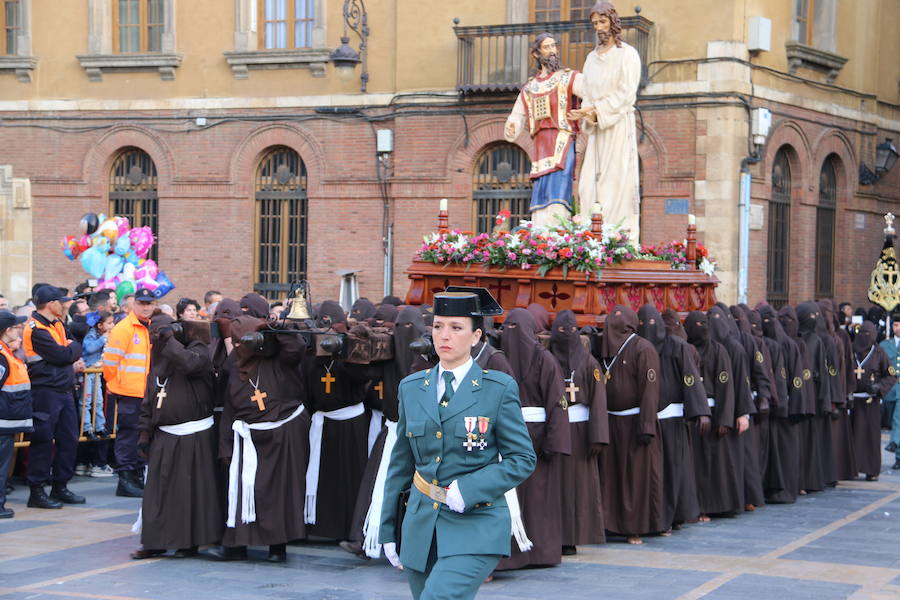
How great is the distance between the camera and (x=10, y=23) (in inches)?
1028

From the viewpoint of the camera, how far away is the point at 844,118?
80.2ft

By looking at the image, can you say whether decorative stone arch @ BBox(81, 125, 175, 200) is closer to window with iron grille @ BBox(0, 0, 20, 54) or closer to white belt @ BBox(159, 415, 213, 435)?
window with iron grille @ BBox(0, 0, 20, 54)

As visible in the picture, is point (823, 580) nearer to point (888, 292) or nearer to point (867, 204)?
point (888, 292)

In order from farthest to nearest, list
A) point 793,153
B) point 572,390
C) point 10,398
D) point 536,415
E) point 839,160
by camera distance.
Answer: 1. point 839,160
2. point 793,153
3. point 10,398
4. point 572,390
5. point 536,415

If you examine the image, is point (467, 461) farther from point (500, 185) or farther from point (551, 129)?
point (500, 185)

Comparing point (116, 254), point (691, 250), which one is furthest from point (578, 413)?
point (116, 254)

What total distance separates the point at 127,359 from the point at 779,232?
13.9 m

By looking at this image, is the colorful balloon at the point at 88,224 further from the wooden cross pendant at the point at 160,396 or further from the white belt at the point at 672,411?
the white belt at the point at 672,411

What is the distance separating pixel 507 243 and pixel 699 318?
1.90 metres

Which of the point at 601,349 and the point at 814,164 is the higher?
the point at 814,164

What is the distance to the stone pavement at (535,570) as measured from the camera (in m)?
8.77

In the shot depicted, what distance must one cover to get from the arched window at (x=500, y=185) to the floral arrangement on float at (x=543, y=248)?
30.0 ft

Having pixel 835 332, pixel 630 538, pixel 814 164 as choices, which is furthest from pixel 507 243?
pixel 814 164

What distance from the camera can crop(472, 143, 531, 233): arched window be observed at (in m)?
22.7
